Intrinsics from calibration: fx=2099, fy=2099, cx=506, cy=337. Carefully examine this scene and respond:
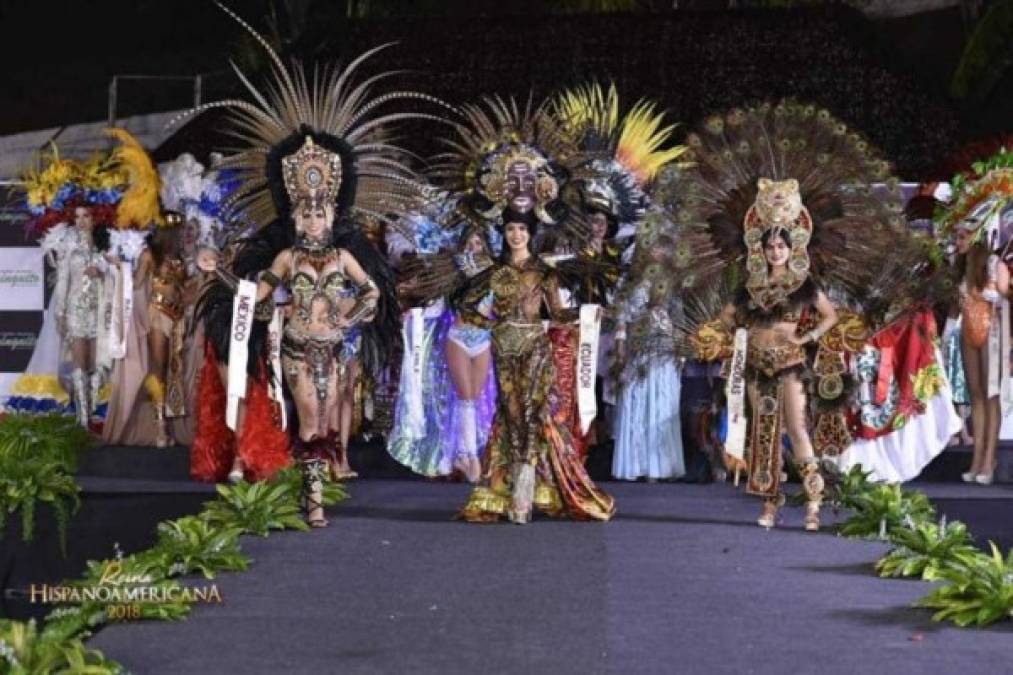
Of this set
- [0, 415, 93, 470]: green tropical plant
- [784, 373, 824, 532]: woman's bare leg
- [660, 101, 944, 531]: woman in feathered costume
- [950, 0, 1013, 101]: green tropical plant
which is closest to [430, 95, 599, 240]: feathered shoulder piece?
[660, 101, 944, 531]: woman in feathered costume

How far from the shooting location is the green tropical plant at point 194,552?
8656mm

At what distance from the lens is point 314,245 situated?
419 inches

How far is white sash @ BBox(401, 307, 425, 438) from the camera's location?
44.3 feet

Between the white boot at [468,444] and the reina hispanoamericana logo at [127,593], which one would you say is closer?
the reina hispanoamericana logo at [127,593]

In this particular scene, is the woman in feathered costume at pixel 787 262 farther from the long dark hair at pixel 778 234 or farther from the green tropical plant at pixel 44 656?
the green tropical plant at pixel 44 656

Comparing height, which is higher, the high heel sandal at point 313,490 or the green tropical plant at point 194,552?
the high heel sandal at point 313,490

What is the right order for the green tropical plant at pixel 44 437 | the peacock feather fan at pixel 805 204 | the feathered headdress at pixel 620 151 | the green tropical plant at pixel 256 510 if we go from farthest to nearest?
the feathered headdress at pixel 620 151 → the green tropical plant at pixel 44 437 → the peacock feather fan at pixel 805 204 → the green tropical plant at pixel 256 510

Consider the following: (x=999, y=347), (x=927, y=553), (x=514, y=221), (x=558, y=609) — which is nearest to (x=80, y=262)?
(x=514, y=221)

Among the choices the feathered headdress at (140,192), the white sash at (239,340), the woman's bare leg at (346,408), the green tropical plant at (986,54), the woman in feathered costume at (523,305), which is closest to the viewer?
the white sash at (239,340)

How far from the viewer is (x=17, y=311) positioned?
51.4ft

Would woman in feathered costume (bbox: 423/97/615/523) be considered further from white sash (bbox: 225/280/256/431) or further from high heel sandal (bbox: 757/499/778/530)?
white sash (bbox: 225/280/256/431)

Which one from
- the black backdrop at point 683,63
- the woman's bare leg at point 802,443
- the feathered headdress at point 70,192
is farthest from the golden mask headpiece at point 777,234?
the black backdrop at point 683,63

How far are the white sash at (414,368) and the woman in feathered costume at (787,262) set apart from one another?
9.28 feet

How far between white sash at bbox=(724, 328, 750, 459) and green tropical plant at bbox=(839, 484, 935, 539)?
0.68 m
